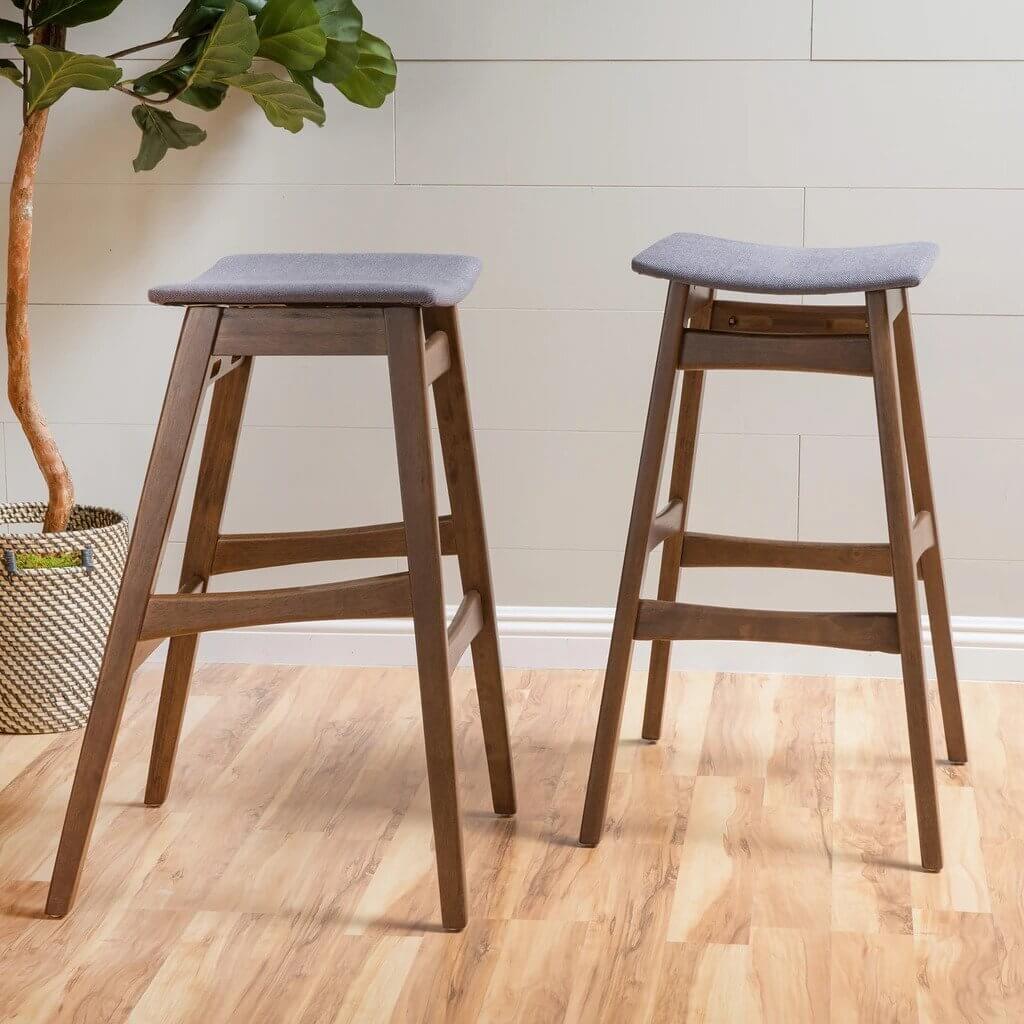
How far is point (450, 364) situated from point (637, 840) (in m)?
0.68

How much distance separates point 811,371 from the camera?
1.66 metres

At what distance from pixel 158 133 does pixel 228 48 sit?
30 cm

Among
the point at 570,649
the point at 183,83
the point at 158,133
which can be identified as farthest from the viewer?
the point at 570,649

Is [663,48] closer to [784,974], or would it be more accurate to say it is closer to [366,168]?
[366,168]

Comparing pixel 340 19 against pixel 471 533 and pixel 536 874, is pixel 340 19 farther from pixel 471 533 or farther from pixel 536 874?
pixel 536 874

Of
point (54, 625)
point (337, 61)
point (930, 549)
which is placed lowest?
point (54, 625)

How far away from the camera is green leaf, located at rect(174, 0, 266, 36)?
6.73ft

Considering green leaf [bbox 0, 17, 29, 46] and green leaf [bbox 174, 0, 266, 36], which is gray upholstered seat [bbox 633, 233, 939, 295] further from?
green leaf [bbox 0, 17, 29, 46]

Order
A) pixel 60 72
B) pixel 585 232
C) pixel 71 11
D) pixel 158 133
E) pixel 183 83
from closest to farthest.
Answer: pixel 60 72, pixel 71 11, pixel 183 83, pixel 158 133, pixel 585 232

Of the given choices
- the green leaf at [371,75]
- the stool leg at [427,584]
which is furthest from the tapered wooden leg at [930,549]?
the green leaf at [371,75]

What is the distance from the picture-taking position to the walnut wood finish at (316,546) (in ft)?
6.06

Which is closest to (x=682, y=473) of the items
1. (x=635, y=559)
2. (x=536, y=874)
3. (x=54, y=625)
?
(x=635, y=559)

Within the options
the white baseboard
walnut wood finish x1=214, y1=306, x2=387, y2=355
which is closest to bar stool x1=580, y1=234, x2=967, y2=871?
walnut wood finish x1=214, y1=306, x2=387, y2=355

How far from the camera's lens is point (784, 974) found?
57.8 inches
